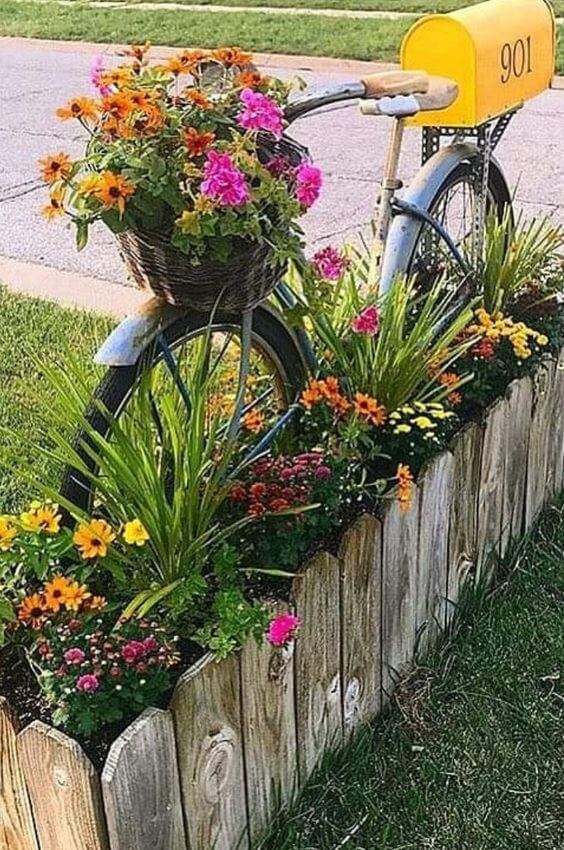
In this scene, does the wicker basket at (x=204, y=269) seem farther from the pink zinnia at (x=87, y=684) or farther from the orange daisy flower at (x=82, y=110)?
the pink zinnia at (x=87, y=684)

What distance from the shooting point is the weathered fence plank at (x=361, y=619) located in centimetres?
→ 218

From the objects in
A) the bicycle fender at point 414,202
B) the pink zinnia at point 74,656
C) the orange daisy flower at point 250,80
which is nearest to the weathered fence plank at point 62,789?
the pink zinnia at point 74,656

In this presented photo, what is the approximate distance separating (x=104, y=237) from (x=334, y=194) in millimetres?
1400

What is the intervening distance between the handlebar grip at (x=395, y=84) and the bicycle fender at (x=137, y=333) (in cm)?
84

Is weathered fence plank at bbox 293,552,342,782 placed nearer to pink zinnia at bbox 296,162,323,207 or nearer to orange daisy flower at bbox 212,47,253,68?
pink zinnia at bbox 296,162,323,207

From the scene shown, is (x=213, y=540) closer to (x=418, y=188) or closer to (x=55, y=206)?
(x=55, y=206)

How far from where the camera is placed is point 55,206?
1.87 metres

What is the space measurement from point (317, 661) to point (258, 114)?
40.4 inches

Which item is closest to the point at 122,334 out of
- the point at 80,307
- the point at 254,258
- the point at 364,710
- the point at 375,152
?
the point at 254,258

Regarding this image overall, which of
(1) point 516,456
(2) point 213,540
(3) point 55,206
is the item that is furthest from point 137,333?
(1) point 516,456

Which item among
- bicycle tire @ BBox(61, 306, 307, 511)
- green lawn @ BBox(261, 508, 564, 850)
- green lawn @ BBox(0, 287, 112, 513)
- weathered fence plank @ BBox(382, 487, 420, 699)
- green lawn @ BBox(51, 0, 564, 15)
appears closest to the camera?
bicycle tire @ BBox(61, 306, 307, 511)

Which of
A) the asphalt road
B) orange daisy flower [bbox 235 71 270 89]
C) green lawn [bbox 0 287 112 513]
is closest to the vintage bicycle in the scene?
orange daisy flower [bbox 235 71 270 89]

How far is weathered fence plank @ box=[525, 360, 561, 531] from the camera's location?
2.90 metres

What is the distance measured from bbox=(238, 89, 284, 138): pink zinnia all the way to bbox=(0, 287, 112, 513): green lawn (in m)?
1.66
